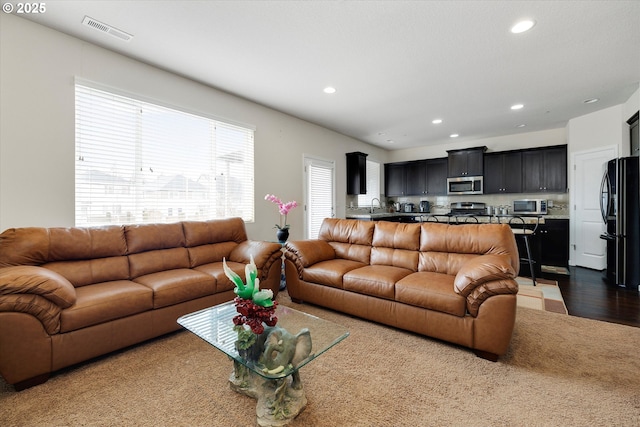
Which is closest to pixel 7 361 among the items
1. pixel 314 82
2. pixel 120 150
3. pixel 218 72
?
pixel 120 150

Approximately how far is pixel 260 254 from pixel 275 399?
181 centimetres

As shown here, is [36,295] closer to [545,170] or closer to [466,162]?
[466,162]

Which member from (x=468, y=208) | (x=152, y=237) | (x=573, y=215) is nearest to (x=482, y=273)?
(x=152, y=237)

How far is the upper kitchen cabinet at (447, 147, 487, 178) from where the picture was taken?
21.6 feet

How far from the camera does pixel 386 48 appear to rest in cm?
292

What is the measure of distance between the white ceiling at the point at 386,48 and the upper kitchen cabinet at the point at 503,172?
5.27 ft

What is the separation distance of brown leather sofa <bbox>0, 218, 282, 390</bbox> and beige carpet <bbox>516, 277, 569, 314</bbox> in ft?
9.88

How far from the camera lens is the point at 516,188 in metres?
6.16

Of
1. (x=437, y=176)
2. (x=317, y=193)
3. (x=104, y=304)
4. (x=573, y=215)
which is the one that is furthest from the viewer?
(x=437, y=176)

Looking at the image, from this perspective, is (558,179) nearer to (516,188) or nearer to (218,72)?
(516,188)

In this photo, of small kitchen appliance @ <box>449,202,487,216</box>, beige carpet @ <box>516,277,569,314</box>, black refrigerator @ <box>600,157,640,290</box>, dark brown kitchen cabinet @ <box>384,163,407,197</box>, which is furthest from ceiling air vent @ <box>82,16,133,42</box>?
small kitchen appliance @ <box>449,202,487,216</box>

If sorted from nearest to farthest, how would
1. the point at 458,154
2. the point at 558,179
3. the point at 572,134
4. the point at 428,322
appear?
1. the point at 428,322
2. the point at 572,134
3. the point at 558,179
4. the point at 458,154

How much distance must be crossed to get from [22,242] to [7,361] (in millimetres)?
961

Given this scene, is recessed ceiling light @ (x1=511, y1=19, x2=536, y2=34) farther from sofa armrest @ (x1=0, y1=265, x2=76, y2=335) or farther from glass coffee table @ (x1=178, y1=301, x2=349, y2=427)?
sofa armrest @ (x1=0, y1=265, x2=76, y2=335)
